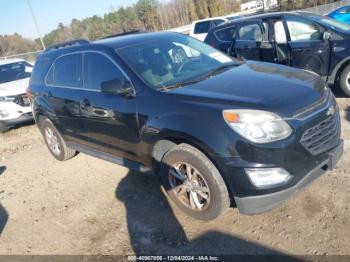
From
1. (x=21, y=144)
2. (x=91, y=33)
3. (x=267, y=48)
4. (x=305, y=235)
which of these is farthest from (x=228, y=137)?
(x=91, y=33)

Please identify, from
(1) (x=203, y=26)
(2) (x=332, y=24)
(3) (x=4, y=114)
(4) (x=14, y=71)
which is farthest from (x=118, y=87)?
(1) (x=203, y=26)

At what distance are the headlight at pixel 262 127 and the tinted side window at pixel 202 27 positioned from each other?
44.2 ft

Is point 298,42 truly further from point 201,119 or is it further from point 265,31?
point 201,119

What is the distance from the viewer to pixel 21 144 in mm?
7871

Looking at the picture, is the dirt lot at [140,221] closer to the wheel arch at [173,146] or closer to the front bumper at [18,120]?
the wheel arch at [173,146]

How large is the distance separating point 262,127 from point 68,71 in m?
3.13

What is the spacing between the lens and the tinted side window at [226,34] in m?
8.09

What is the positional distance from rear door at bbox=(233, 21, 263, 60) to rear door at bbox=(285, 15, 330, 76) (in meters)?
0.67

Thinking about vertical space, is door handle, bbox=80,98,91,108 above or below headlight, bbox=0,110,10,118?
above

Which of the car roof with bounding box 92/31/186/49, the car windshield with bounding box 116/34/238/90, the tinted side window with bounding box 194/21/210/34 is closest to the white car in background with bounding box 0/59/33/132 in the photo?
the car roof with bounding box 92/31/186/49

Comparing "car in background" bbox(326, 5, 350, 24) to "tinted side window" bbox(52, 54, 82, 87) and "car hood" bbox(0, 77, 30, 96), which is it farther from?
"tinted side window" bbox(52, 54, 82, 87)

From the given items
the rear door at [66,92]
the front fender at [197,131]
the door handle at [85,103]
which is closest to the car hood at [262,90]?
the front fender at [197,131]

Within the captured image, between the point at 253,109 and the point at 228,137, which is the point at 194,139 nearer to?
the point at 228,137

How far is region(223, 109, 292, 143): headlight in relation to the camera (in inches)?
118
